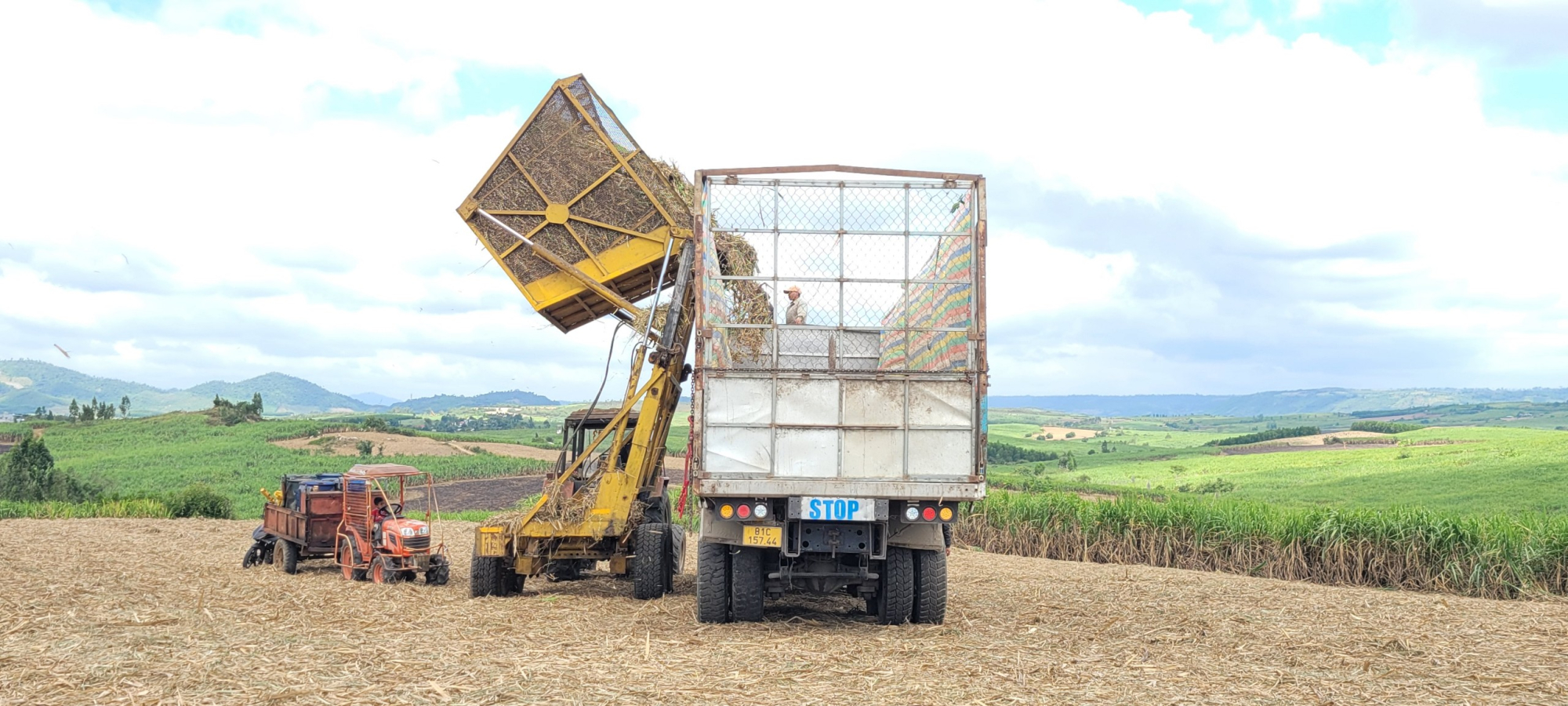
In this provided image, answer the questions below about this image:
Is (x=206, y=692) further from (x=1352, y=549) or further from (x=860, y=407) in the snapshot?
(x=1352, y=549)

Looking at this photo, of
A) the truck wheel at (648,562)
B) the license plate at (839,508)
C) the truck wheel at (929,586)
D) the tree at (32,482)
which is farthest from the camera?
the tree at (32,482)

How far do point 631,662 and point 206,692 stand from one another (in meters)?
2.83

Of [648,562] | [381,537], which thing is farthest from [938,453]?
[381,537]

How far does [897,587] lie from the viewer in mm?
10320

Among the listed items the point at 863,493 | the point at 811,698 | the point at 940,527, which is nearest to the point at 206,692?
the point at 811,698

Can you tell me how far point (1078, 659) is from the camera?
8.59 meters

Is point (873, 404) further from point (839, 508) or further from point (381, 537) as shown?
point (381, 537)

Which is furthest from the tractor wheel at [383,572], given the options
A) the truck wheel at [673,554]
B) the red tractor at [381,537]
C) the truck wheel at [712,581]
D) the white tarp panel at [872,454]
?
the white tarp panel at [872,454]

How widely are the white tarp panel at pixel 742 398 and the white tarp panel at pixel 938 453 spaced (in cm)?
130

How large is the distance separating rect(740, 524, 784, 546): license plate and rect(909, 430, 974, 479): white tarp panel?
4.16 feet

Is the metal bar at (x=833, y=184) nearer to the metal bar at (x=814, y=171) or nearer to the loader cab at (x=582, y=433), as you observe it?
the metal bar at (x=814, y=171)

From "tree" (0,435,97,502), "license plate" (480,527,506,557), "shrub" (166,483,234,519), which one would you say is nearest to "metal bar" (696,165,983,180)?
"license plate" (480,527,506,557)

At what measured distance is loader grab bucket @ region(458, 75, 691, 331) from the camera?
13.1 meters

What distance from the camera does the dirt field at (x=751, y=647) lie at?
7.24 meters
